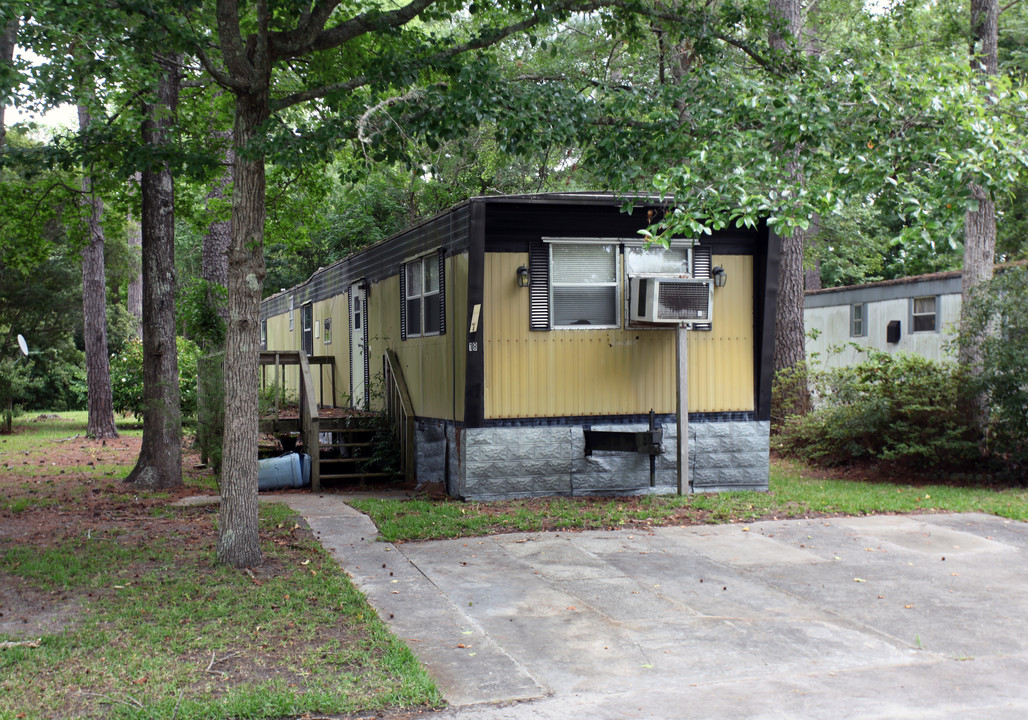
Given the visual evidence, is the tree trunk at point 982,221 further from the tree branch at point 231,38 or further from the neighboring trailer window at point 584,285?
the tree branch at point 231,38

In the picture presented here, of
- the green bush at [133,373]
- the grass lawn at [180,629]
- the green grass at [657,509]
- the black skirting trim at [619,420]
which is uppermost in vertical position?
the green bush at [133,373]

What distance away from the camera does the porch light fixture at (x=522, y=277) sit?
403 inches

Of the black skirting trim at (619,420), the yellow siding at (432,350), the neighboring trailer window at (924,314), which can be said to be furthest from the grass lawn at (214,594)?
the neighboring trailer window at (924,314)

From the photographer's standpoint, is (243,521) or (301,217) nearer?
(243,521)

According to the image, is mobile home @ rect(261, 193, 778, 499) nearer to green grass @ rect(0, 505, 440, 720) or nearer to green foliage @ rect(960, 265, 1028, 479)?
green foliage @ rect(960, 265, 1028, 479)

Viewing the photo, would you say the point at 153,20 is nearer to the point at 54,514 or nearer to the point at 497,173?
the point at 54,514

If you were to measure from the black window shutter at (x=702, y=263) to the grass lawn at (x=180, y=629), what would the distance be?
17.0 ft

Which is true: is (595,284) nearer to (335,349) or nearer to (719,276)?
(719,276)

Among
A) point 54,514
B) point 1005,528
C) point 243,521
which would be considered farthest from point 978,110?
point 54,514

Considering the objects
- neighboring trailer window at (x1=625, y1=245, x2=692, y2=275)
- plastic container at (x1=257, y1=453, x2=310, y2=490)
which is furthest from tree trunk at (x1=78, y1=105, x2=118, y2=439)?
neighboring trailer window at (x1=625, y1=245, x2=692, y2=275)

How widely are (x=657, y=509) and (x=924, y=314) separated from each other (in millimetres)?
12017

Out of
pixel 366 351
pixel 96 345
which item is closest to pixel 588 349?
pixel 366 351

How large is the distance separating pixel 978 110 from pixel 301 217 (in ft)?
30.3

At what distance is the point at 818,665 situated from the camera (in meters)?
4.96
